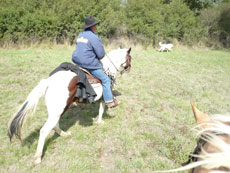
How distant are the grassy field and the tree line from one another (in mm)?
4566

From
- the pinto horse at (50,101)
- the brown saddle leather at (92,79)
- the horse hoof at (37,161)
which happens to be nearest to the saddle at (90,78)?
the brown saddle leather at (92,79)

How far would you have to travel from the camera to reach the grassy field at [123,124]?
3.09 m

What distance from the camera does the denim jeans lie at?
12.4 ft

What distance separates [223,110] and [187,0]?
18.5m

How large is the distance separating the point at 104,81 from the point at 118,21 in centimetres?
1158

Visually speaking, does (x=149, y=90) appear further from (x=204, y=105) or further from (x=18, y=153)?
(x=18, y=153)

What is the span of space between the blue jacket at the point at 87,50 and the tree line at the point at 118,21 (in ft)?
32.9

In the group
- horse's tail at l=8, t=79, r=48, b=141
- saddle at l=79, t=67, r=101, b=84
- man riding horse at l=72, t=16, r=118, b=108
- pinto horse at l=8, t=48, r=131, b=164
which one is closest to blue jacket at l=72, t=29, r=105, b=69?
man riding horse at l=72, t=16, r=118, b=108

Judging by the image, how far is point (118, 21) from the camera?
1418 cm

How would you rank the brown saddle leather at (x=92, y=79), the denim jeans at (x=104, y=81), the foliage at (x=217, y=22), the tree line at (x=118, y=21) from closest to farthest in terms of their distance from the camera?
the brown saddle leather at (x=92, y=79) → the denim jeans at (x=104, y=81) → the tree line at (x=118, y=21) → the foliage at (x=217, y=22)

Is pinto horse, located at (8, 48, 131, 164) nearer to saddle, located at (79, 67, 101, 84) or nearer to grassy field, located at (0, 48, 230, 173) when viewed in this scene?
saddle, located at (79, 67, 101, 84)

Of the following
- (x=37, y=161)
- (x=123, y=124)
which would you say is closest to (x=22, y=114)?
(x=37, y=161)

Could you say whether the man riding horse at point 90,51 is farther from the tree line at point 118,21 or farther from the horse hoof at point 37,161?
the tree line at point 118,21

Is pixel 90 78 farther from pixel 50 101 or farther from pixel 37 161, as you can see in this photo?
pixel 37 161
